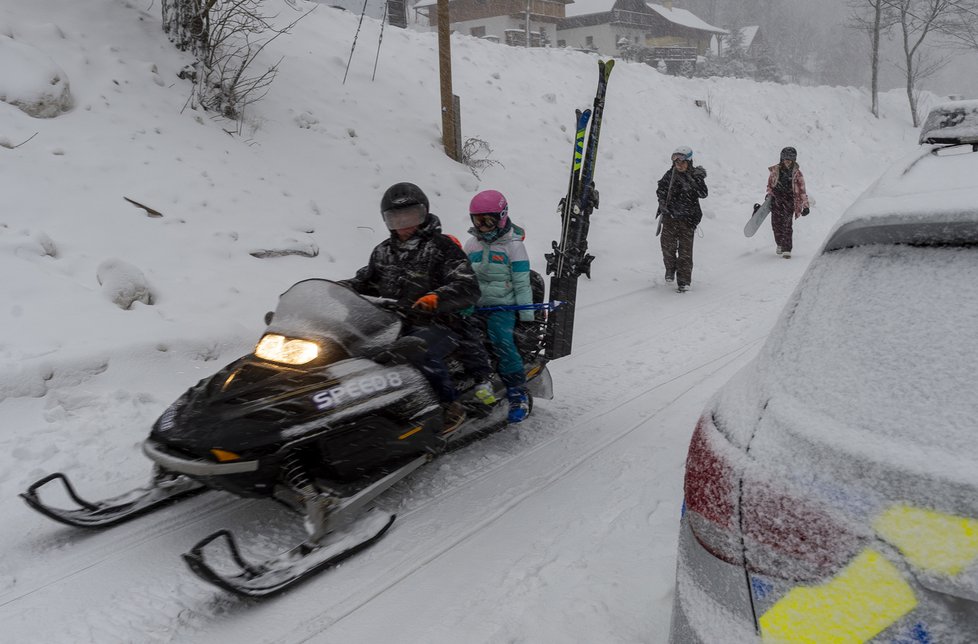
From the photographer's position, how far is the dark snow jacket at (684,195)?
9.21 meters

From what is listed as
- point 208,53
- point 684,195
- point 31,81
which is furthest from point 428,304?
point 208,53

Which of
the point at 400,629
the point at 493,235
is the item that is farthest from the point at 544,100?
the point at 400,629

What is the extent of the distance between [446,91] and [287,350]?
26.0ft

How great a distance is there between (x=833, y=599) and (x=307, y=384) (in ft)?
8.16

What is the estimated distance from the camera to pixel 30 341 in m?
4.69

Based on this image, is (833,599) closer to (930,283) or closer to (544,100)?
(930,283)

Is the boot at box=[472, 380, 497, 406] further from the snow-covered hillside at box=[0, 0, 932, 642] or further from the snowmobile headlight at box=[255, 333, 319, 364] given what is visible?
the snowmobile headlight at box=[255, 333, 319, 364]

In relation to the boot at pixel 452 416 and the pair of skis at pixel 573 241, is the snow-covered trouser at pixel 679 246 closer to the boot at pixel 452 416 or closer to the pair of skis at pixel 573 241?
the pair of skis at pixel 573 241

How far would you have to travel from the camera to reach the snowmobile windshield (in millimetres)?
3541

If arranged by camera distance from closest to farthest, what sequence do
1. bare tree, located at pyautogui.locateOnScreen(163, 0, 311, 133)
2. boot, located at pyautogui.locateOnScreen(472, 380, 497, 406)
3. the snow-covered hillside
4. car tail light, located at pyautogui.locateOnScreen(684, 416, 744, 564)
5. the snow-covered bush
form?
1. car tail light, located at pyautogui.locateOnScreen(684, 416, 744, 564)
2. the snow-covered hillside
3. boot, located at pyautogui.locateOnScreen(472, 380, 497, 406)
4. the snow-covered bush
5. bare tree, located at pyautogui.locateOnScreen(163, 0, 311, 133)

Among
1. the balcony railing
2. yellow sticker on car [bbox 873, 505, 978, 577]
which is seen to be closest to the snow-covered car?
yellow sticker on car [bbox 873, 505, 978, 577]

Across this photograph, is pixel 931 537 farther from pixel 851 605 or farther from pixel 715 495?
pixel 715 495

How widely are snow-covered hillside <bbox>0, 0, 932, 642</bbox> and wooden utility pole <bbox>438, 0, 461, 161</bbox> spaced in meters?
0.32

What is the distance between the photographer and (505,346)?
15.1 ft
